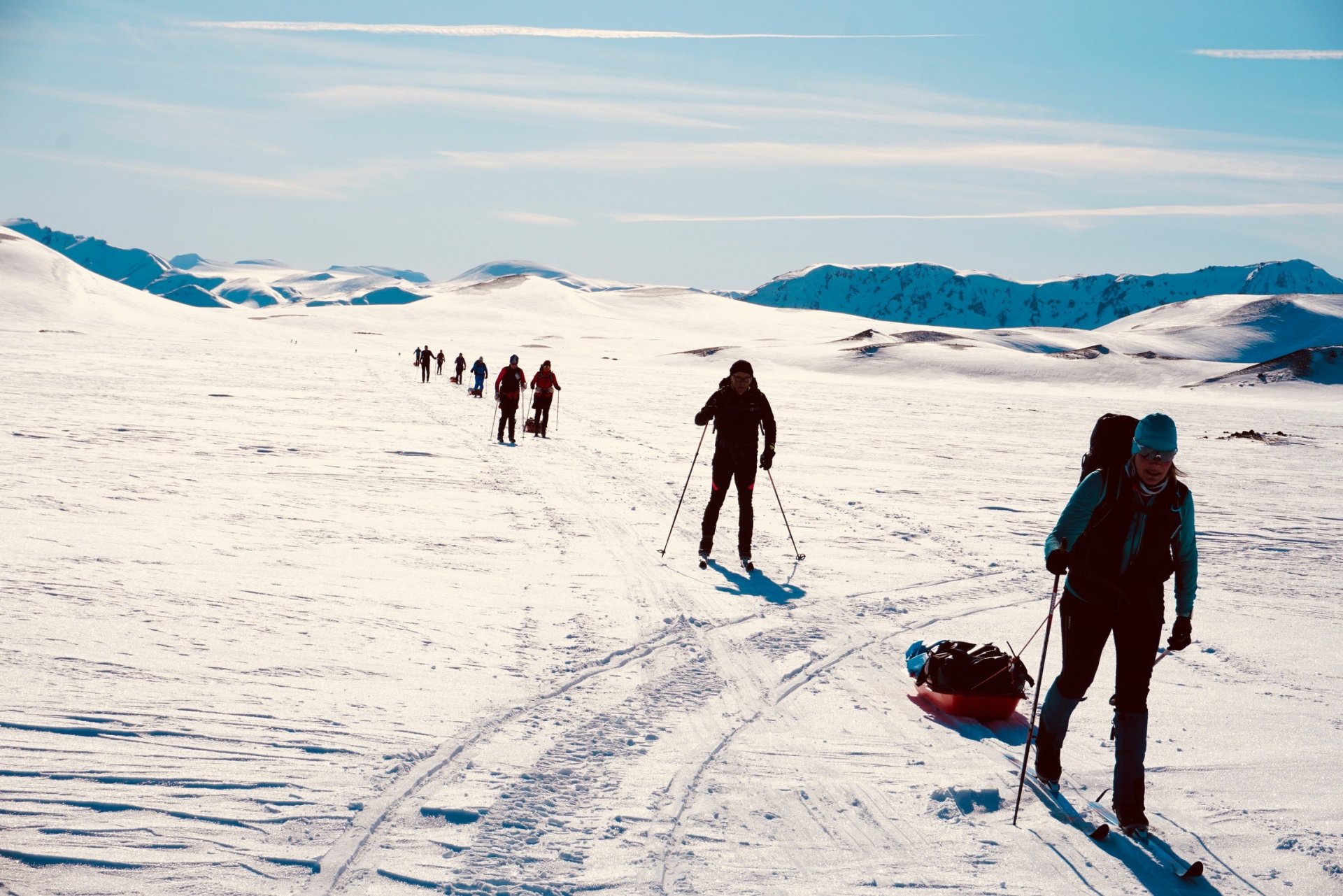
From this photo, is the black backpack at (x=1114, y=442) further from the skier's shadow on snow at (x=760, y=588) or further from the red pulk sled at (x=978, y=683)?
the skier's shadow on snow at (x=760, y=588)

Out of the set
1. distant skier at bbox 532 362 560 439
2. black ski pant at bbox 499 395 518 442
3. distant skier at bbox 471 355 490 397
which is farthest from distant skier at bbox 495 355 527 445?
distant skier at bbox 471 355 490 397

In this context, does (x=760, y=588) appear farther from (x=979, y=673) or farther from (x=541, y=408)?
(x=541, y=408)

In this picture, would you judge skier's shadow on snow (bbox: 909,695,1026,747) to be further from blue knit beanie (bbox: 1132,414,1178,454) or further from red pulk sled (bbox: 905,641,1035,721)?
blue knit beanie (bbox: 1132,414,1178,454)

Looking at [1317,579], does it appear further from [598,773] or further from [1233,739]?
[598,773]

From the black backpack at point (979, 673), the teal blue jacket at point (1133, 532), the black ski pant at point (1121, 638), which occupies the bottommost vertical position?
the black backpack at point (979, 673)

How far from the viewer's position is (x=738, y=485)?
971 centimetres

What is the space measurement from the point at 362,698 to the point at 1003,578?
22.1 feet

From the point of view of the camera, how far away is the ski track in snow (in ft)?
13.4

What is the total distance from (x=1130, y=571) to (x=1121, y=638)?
33 centimetres

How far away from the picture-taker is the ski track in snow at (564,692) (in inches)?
160

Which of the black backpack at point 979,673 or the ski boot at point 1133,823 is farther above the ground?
the black backpack at point 979,673

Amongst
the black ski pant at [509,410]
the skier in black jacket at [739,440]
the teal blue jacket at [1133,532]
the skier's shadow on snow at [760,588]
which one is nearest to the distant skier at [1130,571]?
the teal blue jacket at [1133,532]

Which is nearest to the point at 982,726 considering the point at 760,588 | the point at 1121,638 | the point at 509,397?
the point at 1121,638

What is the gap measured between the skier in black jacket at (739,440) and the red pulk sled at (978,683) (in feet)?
11.8
